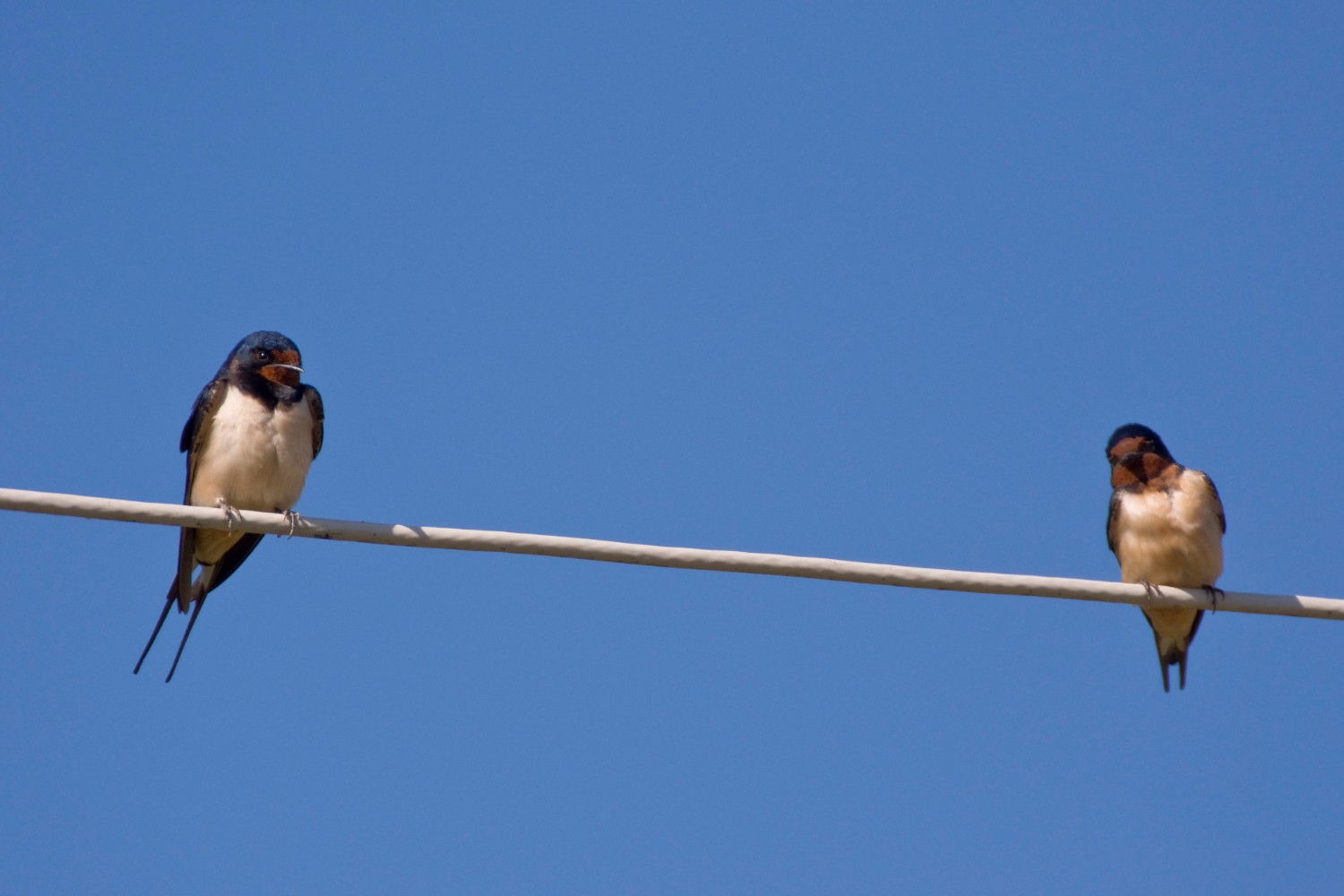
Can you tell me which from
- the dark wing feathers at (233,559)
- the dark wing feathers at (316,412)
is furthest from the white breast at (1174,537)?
the dark wing feathers at (233,559)

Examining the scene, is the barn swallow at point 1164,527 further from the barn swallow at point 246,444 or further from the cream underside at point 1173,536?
the barn swallow at point 246,444

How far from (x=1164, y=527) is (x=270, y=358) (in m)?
3.72

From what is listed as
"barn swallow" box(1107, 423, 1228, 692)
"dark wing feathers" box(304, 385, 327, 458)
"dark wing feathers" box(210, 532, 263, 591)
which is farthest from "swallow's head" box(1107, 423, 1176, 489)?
"dark wing feathers" box(210, 532, 263, 591)

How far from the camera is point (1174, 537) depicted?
627 centimetres

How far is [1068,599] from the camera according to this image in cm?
433

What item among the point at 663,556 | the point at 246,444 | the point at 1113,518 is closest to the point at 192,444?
the point at 246,444

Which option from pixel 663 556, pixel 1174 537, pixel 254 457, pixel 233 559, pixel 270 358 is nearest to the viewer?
pixel 663 556

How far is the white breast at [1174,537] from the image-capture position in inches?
246

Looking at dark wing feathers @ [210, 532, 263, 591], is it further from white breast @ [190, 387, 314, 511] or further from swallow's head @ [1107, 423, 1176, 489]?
swallow's head @ [1107, 423, 1176, 489]

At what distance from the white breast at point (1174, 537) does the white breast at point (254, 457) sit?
3413 millimetres

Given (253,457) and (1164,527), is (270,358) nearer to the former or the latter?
(253,457)

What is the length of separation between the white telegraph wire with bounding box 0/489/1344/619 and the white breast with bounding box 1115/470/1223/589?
186cm

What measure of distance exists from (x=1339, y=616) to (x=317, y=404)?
13.3ft

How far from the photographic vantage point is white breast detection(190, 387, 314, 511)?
618 cm
